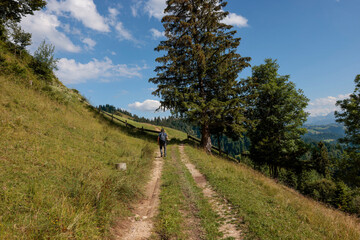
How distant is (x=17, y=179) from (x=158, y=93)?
14.2 meters

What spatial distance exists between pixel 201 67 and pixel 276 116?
11.5 m

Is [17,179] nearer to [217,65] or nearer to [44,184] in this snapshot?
[44,184]

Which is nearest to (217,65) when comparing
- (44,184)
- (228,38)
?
(228,38)

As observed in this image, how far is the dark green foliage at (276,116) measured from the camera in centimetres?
1969

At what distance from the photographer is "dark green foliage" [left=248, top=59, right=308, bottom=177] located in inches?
775

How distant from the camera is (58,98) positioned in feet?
51.4

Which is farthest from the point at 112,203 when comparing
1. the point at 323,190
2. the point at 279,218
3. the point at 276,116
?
the point at 323,190

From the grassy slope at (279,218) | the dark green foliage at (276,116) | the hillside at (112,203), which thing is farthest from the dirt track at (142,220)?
the dark green foliage at (276,116)

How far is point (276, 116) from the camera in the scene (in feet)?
67.4

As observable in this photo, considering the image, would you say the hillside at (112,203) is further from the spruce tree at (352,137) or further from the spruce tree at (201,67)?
the spruce tree at (352,137)

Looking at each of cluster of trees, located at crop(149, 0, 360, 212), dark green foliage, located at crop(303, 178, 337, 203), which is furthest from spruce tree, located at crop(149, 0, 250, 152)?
dark green foliage, located at crop(303, 178, 337, 203)

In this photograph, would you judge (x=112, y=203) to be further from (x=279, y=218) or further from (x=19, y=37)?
(x=19, y=37)

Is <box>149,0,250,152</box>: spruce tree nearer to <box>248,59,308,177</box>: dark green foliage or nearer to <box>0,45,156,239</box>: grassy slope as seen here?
<box>248,59,308,177</box>: dark green foliage

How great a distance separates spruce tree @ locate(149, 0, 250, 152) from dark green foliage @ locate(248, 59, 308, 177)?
9.72ft
